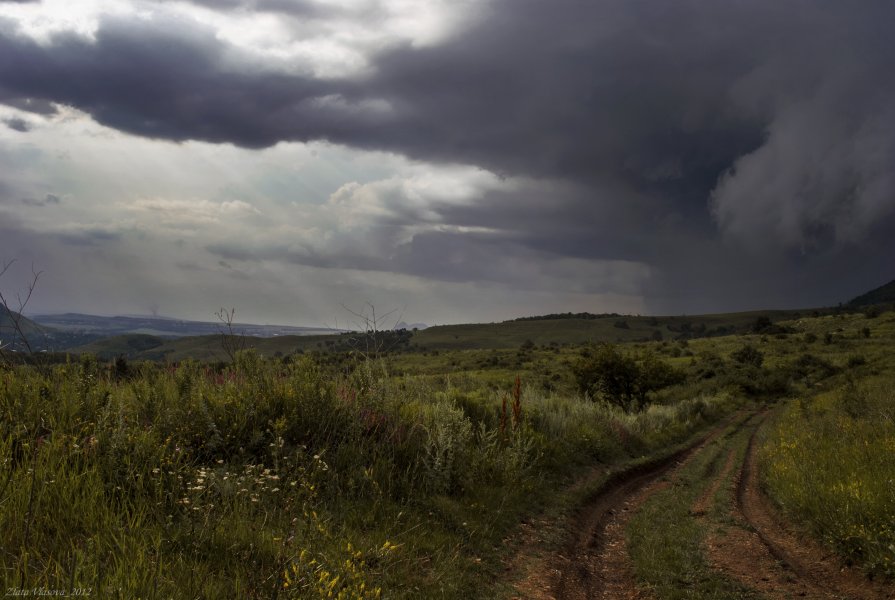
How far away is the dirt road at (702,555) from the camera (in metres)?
6.91

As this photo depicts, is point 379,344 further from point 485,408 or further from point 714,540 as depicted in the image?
point 714,540

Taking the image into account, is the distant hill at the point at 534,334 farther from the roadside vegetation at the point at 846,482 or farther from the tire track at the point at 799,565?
the tire track at the point at 799,565

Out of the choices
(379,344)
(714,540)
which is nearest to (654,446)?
(714,540)

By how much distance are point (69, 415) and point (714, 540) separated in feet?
34.4

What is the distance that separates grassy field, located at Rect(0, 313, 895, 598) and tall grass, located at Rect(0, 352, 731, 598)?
0.09 ft

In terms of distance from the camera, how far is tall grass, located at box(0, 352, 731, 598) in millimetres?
4129

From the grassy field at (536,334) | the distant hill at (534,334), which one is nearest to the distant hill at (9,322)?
the distant hill at (534,334)

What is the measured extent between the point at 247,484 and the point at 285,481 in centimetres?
70

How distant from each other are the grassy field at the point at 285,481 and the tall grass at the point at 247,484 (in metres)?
0.03

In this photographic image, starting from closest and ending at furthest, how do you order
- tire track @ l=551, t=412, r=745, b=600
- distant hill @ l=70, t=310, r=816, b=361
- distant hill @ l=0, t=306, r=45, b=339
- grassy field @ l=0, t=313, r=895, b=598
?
grassy field @ l=0, t=313, r=895, b=598 < distant hill @ l=0, t=306, r=45, b=339 < tire track @ l=551, t=412, r=745, b=600 < distant hill @ l=70, t=310, r=816, b=361

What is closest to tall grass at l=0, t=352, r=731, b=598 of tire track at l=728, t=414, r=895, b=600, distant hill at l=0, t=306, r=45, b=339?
distant hill at l=0, t=306, r=45, b=339

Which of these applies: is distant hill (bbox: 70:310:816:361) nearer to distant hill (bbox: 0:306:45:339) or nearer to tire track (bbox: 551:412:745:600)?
tire track (bbox: 551:412:745:600)

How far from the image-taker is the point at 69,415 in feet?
20.3

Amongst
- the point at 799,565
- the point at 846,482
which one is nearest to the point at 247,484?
the point at 799,565
